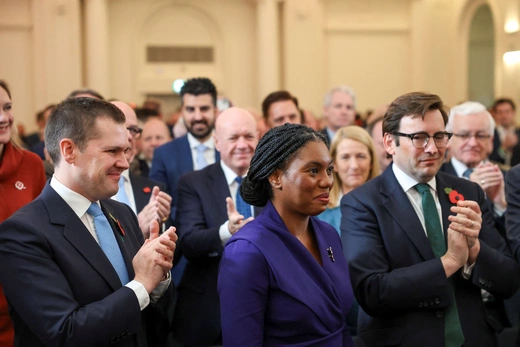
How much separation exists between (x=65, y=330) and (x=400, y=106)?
67.8 inches

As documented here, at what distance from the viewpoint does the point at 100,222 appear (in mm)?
2438

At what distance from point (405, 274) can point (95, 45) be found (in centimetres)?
1095

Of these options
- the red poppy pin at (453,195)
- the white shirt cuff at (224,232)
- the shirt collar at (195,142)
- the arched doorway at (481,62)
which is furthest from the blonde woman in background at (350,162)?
the arched doorway at (481,62)

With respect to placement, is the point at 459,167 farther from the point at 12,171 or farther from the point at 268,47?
the point at 268,47

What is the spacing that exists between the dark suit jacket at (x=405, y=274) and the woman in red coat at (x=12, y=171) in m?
1.49

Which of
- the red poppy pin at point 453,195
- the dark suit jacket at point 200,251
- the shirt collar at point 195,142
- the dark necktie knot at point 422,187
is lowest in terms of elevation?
the dark suit jacket at point 200,251

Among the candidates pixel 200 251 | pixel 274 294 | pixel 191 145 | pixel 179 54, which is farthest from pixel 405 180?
pixel 179 54

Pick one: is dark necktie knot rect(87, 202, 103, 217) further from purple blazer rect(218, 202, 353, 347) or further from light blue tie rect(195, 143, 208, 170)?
light blue tie rect(195, 143, 208, 170)

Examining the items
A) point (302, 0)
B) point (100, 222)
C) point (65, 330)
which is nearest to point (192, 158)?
point (100, 222)

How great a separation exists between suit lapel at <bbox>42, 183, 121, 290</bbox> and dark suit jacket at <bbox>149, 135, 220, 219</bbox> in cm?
232

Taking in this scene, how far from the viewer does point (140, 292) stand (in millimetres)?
2297

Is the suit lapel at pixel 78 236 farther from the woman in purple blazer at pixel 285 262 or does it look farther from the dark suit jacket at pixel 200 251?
the dark suit jacket at pixel 200 251

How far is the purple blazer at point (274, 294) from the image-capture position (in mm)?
→ 2236

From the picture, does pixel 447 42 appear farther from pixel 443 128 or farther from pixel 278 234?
pixel 278 234
